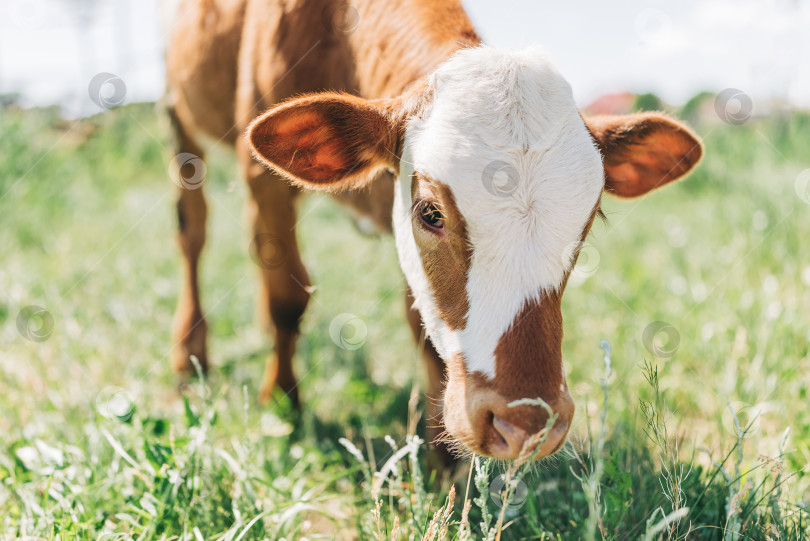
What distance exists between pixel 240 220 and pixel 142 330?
288 cm

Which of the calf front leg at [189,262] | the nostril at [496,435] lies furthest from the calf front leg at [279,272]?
the nostril at [496,435]

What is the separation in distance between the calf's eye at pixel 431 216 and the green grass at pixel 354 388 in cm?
62

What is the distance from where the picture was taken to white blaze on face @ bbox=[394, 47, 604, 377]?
5.49 feet

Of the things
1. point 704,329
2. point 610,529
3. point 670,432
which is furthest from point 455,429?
point 704,329

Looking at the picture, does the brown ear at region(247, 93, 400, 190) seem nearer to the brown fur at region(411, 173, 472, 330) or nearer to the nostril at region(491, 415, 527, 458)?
the brown fur at region(411, 173, 472, 330)

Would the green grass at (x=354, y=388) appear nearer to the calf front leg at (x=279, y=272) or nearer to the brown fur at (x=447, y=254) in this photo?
the calf front leg at (x=279, y=272)

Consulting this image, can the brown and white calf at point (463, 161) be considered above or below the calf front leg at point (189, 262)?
above

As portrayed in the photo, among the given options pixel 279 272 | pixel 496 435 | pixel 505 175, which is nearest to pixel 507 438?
pixel 496 435

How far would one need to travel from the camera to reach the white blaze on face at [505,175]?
1.67 m

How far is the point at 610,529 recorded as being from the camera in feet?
5.92

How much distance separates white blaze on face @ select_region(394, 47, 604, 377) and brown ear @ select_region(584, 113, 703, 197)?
0.35 meters

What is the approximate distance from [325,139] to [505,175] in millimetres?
688

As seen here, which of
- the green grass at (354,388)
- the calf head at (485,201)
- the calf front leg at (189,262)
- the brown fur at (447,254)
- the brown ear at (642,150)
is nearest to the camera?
the calf head at (485,201)

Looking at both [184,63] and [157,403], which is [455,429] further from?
[184,63]
